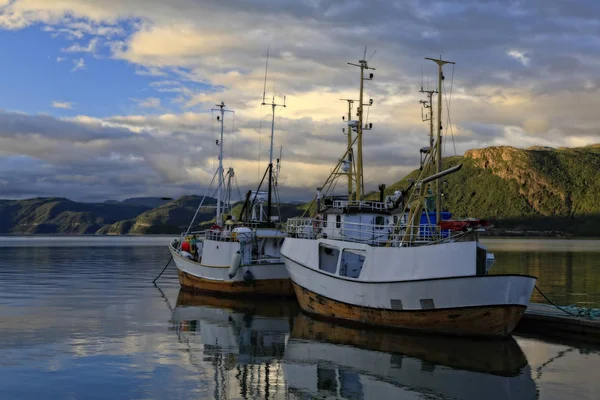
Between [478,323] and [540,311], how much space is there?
5151mm

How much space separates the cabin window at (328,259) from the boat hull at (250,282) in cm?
740

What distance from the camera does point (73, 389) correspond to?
17656mm

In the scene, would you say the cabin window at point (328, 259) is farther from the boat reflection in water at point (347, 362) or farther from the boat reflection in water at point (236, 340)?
the boat reflection in water at point (236, 340)

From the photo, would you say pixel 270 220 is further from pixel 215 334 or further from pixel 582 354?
pixel 582 354

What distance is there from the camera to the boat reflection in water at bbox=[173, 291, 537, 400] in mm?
18000

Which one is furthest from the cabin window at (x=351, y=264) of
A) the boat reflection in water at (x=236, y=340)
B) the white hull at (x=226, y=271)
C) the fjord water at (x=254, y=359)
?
the white hull at (x=226, y=271)

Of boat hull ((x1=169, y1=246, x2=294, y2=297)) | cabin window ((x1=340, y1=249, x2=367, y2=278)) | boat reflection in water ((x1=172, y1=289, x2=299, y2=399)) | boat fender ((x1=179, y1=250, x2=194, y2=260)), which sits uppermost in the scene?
cabin window ((x1=340, y1=249, x2=367, y2=278))

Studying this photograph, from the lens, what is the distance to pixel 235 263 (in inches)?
1538

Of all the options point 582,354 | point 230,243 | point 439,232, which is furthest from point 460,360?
point 230,243

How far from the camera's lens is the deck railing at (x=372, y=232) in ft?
88.6

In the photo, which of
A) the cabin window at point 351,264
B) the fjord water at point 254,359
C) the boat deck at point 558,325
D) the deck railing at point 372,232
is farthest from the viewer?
the cabin window at point 351,264

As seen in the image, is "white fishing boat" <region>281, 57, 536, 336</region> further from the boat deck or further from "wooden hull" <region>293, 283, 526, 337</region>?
the boat deck

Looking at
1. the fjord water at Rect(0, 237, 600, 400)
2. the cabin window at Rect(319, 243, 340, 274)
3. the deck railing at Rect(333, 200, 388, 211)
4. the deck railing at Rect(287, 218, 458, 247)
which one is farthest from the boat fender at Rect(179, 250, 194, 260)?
the cabin window at Rect(319, 243, 340, 274)

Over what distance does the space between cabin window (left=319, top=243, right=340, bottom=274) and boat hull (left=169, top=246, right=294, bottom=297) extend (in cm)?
740
